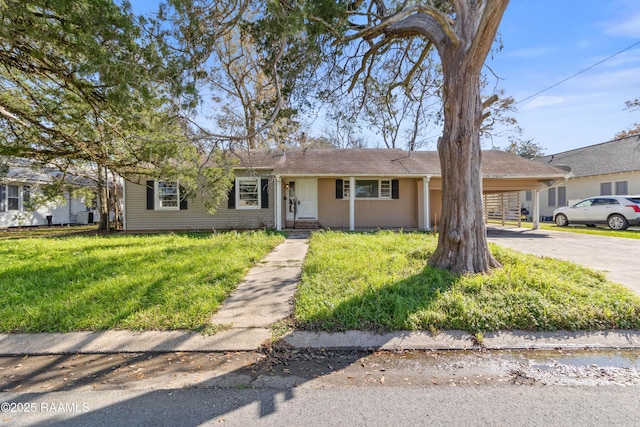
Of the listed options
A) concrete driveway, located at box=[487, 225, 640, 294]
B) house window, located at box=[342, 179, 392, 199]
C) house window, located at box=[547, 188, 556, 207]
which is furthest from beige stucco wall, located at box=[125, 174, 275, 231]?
house window, located at box=[547, 188, 556, 207]

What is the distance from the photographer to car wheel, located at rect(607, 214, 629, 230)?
12.9 m

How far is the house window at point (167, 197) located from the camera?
13.1 m

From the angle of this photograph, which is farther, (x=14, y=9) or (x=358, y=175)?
(x=358, y=175)

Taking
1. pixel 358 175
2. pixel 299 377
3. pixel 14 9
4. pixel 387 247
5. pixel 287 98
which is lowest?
pixel 299 377

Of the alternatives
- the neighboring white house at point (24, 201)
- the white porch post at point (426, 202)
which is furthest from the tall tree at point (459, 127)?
the neighboring white house at point (24, 201)

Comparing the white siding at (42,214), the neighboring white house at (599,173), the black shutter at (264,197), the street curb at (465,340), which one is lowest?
the street curb at (465,340)

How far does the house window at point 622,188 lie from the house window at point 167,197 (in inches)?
894

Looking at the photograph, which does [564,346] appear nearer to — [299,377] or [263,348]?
[299,377]

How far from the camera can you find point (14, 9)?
4484 mm

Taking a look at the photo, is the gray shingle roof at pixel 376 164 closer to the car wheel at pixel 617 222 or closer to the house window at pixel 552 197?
the car wheel at pixel 617 222

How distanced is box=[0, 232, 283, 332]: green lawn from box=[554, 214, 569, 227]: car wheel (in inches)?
615

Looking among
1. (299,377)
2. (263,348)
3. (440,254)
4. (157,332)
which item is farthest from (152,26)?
(440,254)

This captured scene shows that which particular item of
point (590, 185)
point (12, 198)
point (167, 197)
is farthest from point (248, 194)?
point (590, 185)

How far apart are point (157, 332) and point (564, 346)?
14.2ft
